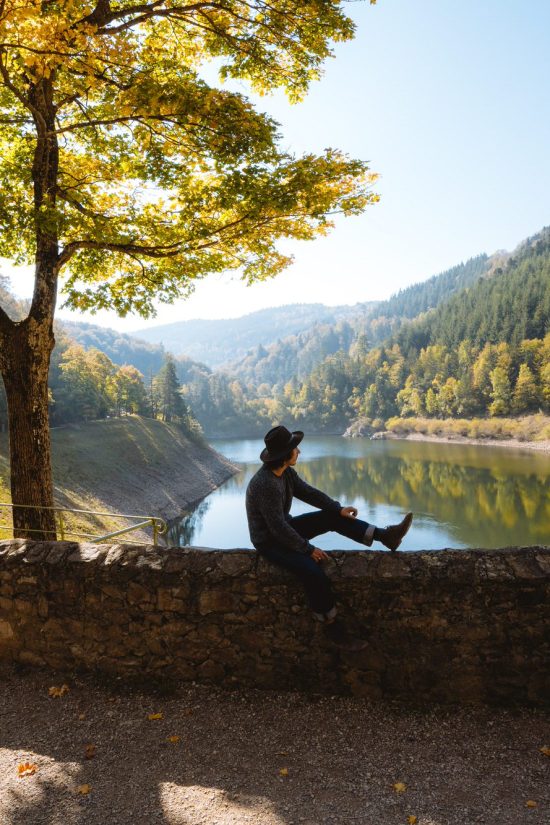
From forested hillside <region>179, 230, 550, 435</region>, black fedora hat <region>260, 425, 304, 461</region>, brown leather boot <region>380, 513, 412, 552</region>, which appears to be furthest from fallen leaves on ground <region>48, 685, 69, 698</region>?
forested hillside <region>179, 230, 550, 435</region>

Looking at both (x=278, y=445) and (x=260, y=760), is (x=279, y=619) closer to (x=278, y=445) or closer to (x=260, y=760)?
(x=260, y=760)

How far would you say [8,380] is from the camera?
271 inches

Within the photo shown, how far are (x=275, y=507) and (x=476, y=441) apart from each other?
94.3 m

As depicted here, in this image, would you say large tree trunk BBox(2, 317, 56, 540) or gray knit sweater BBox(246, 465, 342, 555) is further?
large tree trunk BBox(2, 317, 56, 540)

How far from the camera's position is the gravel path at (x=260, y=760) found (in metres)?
3.58

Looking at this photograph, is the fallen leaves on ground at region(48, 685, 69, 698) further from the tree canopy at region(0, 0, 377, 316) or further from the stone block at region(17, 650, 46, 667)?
the tree canopy at region(0, 0, 377, 316)

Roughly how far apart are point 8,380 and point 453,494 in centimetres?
4611

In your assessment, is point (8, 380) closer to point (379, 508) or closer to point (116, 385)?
point (379, 508)

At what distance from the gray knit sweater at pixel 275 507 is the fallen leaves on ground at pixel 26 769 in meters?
2.30

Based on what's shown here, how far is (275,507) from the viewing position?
4.64 m

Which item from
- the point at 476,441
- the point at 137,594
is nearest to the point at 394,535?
the point at 137,594

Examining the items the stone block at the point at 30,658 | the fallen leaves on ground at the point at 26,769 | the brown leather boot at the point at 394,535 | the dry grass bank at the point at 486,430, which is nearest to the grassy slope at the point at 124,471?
the stone block at the point at 30,658

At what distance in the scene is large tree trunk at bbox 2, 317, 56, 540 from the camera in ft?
22.5

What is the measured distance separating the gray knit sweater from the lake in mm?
24904
